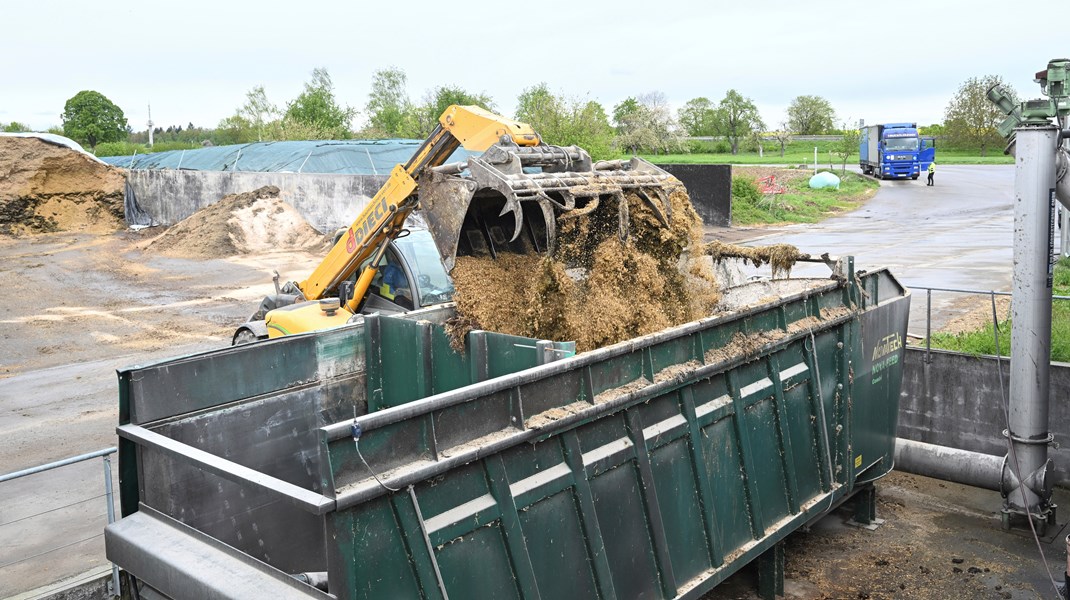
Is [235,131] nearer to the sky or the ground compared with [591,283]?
nearer to the sky

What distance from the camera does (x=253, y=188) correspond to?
1108 inches

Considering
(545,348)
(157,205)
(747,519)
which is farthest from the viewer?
(157,205)

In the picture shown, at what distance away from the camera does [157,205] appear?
31484 mm

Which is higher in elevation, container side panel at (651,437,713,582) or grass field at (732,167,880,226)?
grass field at (732,167,880,226)

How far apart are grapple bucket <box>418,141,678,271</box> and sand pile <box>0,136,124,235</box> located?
27.9 metres

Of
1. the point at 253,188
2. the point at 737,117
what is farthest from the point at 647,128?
the point at 253,188

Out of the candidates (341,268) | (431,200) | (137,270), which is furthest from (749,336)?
(137,270)

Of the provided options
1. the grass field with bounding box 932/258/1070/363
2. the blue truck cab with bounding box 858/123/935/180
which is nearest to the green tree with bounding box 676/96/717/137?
the blue truck cab with bounding box 858/123/935/180

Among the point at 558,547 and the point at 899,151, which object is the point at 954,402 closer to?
the point at 558,547

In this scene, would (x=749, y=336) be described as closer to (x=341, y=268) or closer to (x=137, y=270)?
(x=341, y=268)

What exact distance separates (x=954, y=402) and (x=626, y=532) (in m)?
6.23

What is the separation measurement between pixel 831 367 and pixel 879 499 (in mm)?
2059

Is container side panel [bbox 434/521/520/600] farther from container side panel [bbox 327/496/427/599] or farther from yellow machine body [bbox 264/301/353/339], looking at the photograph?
yellow machine body [bbox 264/301/353/339]

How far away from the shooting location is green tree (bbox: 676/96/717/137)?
76.3 meters
